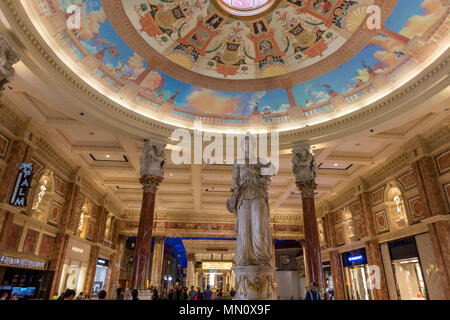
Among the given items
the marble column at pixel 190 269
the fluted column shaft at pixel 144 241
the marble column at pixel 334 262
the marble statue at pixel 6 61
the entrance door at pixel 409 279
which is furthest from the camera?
the marble column at pixel 190 269

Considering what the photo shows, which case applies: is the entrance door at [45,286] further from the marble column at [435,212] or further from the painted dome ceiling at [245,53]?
the marble column at [435,212]

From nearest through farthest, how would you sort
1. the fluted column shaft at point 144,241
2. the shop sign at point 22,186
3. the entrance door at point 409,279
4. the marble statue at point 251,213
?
the marble statue at point 251,213, the fluted column shaft at point 144,241, the shop sign at point 22,186, the entrance door at point 409,279

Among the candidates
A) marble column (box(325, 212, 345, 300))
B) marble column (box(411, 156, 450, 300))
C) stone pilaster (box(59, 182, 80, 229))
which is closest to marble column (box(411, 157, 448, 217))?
marble column (box(411, 156, 450, 300))

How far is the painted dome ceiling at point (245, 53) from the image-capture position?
29.3ft

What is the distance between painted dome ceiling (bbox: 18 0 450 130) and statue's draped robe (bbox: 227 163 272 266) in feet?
23.8

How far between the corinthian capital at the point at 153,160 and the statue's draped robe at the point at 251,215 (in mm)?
5415

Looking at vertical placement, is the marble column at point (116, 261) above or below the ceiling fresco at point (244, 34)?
below

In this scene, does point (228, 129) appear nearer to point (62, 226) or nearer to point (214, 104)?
point (214, 104)

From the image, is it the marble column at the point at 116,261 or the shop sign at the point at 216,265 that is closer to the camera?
the marble column at the point at 116,261

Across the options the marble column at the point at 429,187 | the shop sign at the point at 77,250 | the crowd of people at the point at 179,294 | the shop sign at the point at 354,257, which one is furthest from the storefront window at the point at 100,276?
the marble column at the point at 429,187

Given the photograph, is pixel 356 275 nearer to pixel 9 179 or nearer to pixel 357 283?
pixel 357 283

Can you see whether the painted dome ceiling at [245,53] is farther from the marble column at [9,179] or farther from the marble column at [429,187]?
the marble column at [9,179]

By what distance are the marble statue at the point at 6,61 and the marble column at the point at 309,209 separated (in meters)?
8.74

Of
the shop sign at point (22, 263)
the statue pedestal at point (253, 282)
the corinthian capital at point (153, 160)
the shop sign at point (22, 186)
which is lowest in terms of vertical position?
the statue pedestal at point (253, 282)
